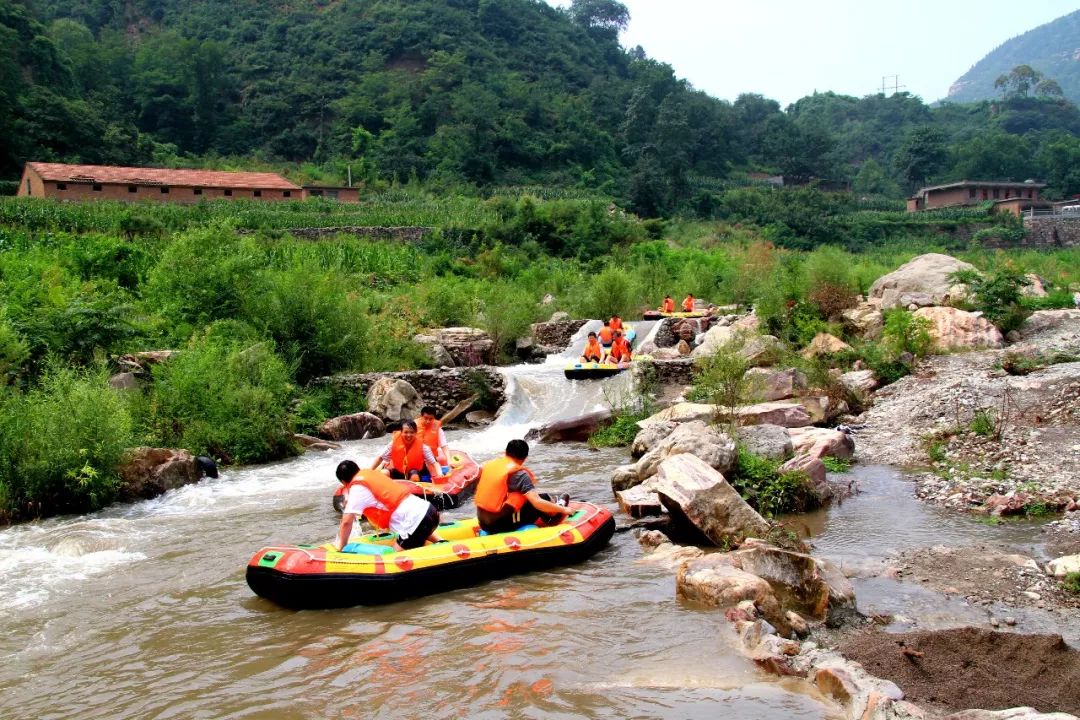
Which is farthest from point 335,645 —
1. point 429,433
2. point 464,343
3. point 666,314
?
point 666,314

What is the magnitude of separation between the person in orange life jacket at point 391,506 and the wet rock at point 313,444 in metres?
6.36

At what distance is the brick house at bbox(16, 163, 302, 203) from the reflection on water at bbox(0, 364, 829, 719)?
31.4 metres

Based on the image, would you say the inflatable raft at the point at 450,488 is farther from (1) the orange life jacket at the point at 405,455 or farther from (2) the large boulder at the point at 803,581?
(2) the large boulder at the point at 803,581

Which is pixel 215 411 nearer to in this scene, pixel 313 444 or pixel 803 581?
pixel 313 444

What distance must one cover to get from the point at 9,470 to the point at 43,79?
46777 mm

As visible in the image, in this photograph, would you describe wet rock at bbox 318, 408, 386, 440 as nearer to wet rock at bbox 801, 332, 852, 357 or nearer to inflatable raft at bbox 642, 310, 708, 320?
wet rock at bbox 801, 332, 852, 357

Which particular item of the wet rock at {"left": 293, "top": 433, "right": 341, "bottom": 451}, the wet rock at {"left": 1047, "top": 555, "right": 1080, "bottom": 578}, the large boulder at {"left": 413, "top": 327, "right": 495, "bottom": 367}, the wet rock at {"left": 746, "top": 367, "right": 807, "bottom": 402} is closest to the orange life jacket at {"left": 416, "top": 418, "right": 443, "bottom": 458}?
the wet rock at {"left": 293, "top": 433, "right": 341, "bottom": 451}

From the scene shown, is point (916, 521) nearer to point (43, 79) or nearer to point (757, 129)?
point (43, 79)

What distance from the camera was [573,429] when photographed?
14391 millimetres

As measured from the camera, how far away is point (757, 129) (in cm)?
7875

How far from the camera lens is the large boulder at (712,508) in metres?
8.11

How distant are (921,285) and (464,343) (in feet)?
35.5

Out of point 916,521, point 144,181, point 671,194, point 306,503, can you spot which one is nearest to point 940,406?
point 916,521

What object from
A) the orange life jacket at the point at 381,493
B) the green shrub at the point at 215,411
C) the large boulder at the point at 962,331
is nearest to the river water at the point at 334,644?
the orange life jacket at the point at 381,493
